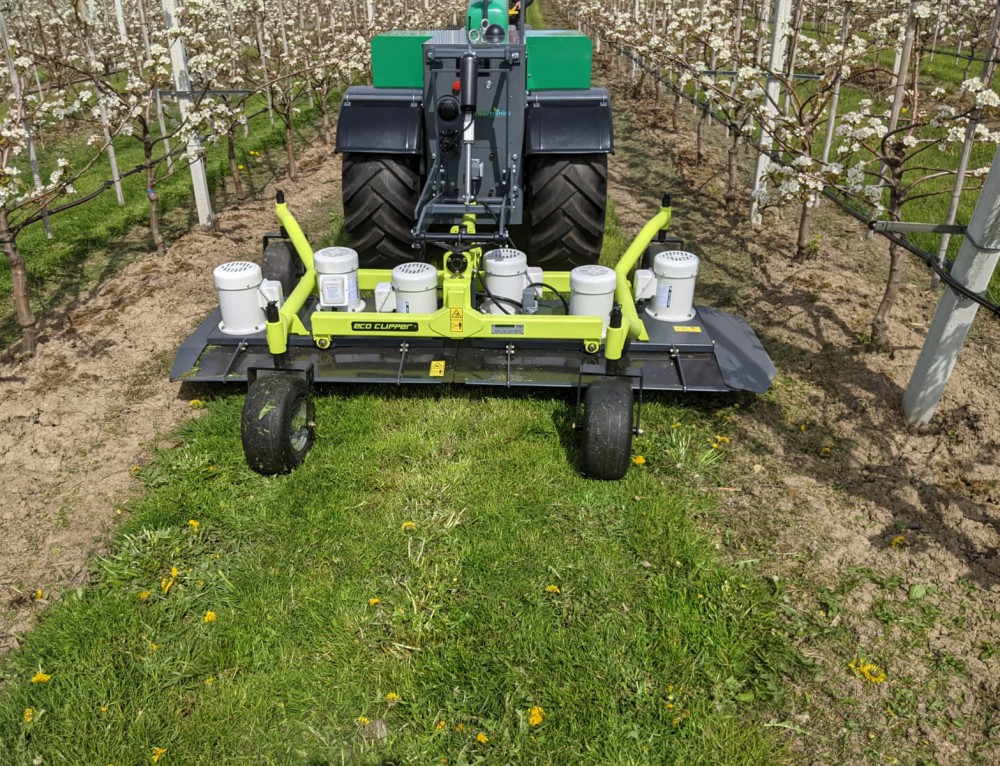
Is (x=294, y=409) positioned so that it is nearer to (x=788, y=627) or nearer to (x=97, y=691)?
(x=97, y=691)

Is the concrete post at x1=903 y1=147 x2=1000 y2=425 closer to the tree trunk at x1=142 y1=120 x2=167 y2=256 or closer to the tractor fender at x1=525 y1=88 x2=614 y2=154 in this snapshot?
the tractor fender at x1=525 y1=88 x2=614 y2=154

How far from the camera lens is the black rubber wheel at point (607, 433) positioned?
164 inches

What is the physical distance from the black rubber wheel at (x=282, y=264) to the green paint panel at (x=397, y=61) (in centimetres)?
164

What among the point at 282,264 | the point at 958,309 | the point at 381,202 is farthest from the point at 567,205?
the point at 958,309

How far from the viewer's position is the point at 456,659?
10.8 feet

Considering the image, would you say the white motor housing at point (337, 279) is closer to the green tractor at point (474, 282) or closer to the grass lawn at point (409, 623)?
the green tractor at point (474, 282)

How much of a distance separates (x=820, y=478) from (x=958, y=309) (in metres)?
1.20

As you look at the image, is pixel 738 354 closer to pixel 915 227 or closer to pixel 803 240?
pixel 915 227

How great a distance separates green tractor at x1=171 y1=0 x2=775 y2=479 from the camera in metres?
4.68

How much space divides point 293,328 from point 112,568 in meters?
1.84

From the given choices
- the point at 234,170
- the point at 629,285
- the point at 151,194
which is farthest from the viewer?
the point at 234,170

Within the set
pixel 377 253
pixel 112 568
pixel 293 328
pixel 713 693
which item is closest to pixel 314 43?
pixel 377 253

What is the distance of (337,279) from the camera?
5270mm

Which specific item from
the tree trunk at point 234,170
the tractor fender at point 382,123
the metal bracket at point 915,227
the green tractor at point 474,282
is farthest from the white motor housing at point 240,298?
the tree trunk at point 234,170
